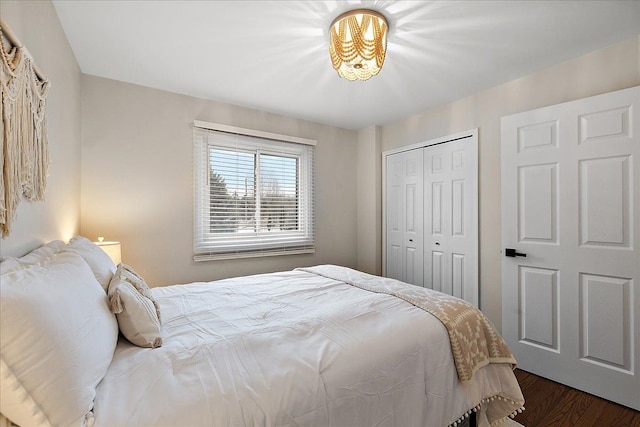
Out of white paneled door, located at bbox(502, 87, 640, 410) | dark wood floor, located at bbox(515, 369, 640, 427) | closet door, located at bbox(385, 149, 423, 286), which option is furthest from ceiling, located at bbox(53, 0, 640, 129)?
dark wood floor, located at bbox(515, 369, 640, 427)

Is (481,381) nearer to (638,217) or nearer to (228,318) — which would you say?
(228,318)

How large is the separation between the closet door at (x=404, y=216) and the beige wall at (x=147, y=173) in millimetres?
1609

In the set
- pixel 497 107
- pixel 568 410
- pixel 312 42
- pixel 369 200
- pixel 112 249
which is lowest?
pixel 568 410

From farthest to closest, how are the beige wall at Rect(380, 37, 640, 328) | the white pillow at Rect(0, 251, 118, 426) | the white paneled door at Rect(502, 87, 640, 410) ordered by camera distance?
1. the beige wall at Rect(380, 37, 640, 328)
2. the white paneled door at Rect(502, 87, 640, 410)
3. the white pillow at Rect(0, 251, 118, 426)

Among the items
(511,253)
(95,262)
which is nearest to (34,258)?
(95,262)

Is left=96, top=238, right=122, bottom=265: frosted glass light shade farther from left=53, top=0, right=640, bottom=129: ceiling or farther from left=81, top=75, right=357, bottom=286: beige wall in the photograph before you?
left=53, top=0, right=640, bottom=129: ceiling

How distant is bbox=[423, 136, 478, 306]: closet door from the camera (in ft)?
9.41

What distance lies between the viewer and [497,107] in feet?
8.87

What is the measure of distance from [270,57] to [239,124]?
1.11 metres

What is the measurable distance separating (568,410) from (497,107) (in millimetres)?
2431

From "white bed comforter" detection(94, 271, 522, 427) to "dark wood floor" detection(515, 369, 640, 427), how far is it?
0.56 meters

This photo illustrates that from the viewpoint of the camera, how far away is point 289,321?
1.47 metres

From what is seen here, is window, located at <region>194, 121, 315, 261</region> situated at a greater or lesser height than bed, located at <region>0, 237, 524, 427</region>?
greater

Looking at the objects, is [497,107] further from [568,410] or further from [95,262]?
[95,262]
